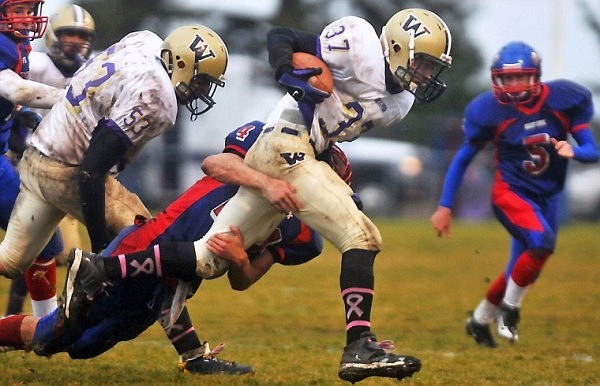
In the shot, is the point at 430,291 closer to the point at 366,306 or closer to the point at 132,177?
the point at 366,306

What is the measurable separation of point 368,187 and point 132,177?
3.29m

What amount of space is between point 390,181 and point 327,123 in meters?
12.4

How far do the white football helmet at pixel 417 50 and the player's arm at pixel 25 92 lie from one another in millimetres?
1503

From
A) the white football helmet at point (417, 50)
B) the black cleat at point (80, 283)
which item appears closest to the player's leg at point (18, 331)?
the black cleat at point (80, 283)

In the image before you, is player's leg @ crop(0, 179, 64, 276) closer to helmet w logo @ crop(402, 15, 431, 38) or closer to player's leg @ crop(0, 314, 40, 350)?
player's leg @ crop(0, 314, 40, 350)

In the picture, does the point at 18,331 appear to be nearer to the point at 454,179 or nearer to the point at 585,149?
the point at 454,179

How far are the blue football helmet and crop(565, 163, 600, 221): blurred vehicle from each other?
34.8ft

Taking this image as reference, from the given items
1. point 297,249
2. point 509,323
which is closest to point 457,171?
point 509,323

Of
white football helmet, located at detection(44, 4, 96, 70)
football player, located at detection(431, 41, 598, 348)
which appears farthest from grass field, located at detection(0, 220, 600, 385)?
white football helmet, located at detection(44, 4, 96, 70)

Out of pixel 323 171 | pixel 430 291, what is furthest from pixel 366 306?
pixel 430 291

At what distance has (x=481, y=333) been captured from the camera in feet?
22.4

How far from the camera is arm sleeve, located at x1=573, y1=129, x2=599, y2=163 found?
643 centimetres

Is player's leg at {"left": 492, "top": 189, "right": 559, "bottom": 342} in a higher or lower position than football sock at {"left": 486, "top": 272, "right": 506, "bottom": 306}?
higher

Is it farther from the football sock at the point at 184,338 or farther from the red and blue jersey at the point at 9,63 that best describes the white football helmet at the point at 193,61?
the football sock at the point at 184,338
